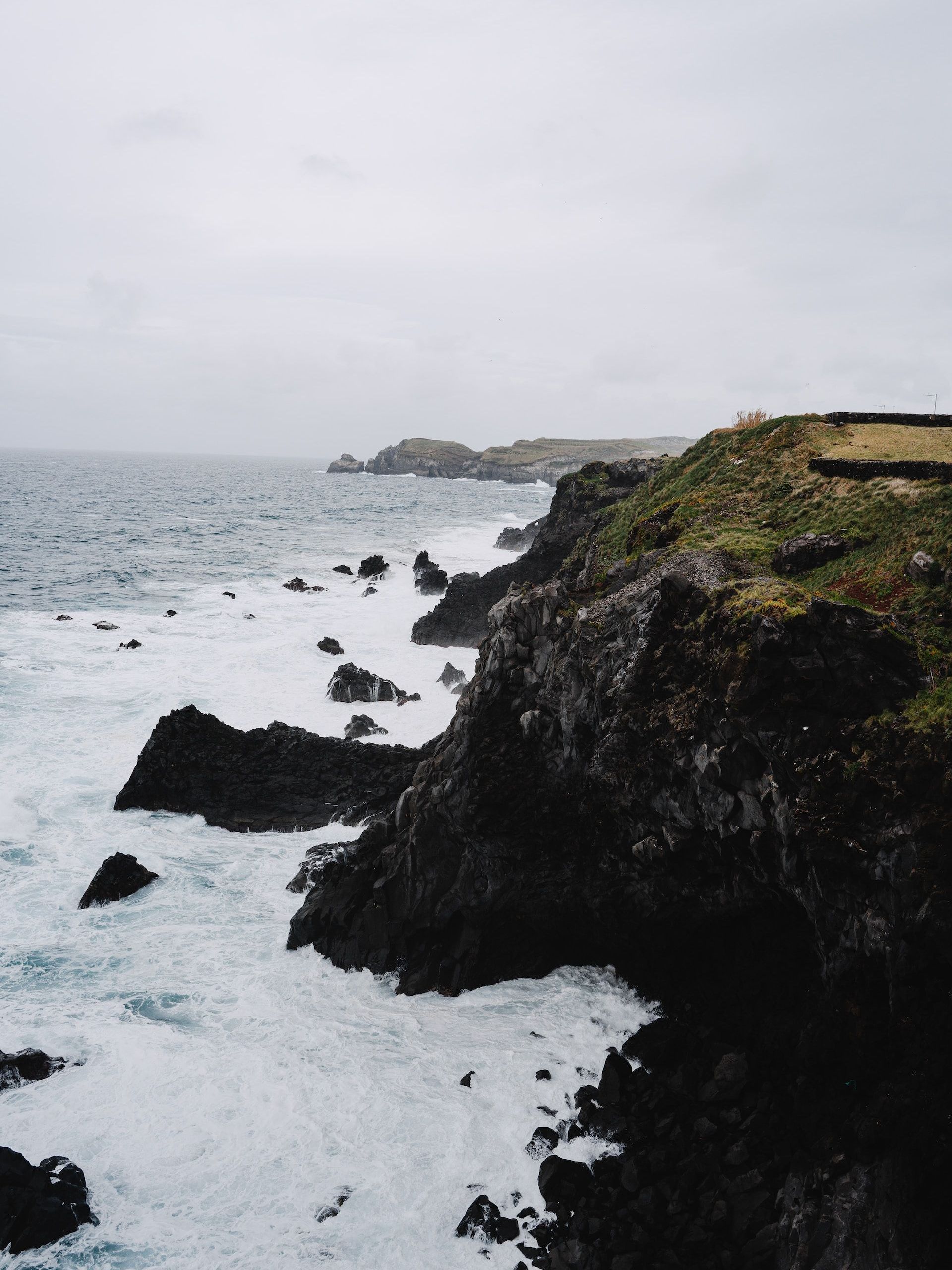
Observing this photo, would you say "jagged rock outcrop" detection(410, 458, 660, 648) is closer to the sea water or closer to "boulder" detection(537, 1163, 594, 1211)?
the sea water

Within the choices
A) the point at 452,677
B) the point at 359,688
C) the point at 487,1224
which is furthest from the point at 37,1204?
the point at 452,677

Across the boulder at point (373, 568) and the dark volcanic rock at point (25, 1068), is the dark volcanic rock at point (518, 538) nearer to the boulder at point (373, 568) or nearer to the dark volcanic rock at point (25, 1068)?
the boulder at point (373, 568)

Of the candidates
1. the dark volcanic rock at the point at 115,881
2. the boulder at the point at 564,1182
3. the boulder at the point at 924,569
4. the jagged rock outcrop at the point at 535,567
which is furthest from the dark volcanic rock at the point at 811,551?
the jagged rock outcrop at the point at 535,567

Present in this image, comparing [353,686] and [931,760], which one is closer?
[931,760]

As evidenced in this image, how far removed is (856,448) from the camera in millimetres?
23484

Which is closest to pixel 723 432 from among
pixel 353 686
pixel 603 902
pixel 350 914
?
pixel 353 686

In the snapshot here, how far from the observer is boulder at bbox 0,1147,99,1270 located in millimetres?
11219

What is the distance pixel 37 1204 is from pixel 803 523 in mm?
21933

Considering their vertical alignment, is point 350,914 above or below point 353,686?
below

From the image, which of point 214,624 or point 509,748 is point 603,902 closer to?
point 509,748

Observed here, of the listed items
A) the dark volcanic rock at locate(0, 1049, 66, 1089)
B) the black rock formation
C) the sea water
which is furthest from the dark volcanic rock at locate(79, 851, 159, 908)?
the black rock formation

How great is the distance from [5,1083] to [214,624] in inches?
1375

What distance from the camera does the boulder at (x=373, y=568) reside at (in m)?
64.5

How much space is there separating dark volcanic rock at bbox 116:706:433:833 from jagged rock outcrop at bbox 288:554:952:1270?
17.7 feet
